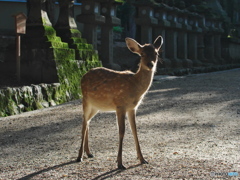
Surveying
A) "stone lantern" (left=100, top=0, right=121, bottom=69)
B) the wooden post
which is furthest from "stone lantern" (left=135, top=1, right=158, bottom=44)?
the wooden post

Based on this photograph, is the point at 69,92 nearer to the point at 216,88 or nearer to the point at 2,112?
the point at 2,112

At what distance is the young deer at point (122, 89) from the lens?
14.8 feet

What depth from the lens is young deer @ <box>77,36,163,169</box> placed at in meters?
4.52

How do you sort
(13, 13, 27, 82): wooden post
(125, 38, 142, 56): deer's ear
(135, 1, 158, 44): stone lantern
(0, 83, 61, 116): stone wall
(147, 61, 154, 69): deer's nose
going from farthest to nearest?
1. (135, 1, 158, 44): stone lantern
2. (13, 13, 27, 82): wooden post
3. (0, 83, 61, 116): stone wall
4. (125, 38, 142, 56): deer's ear
5. (147, 61, 154, 69): deer's nose

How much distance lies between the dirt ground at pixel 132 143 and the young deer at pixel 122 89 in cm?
31

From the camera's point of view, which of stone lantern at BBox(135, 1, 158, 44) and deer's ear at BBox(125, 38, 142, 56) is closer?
deer's ear at BBox(125, 38, 142, 56)

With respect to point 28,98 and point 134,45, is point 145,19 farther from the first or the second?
point 134,45

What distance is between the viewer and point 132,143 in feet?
18.1

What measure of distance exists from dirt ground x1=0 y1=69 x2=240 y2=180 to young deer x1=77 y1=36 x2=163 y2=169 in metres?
0.31

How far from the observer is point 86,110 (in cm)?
489

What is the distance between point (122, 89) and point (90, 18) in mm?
8799

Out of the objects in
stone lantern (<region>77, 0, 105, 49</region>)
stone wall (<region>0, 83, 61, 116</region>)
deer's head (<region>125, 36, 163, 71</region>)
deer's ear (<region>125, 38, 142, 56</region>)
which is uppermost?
stone lantern (<region>77, 0, 105, 49</region>)

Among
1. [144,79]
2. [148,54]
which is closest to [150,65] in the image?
[148,54]

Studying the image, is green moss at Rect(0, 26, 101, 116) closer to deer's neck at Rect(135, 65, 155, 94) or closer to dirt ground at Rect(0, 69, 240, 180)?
dirt ground at Rect(0, 69, 240, 180)
